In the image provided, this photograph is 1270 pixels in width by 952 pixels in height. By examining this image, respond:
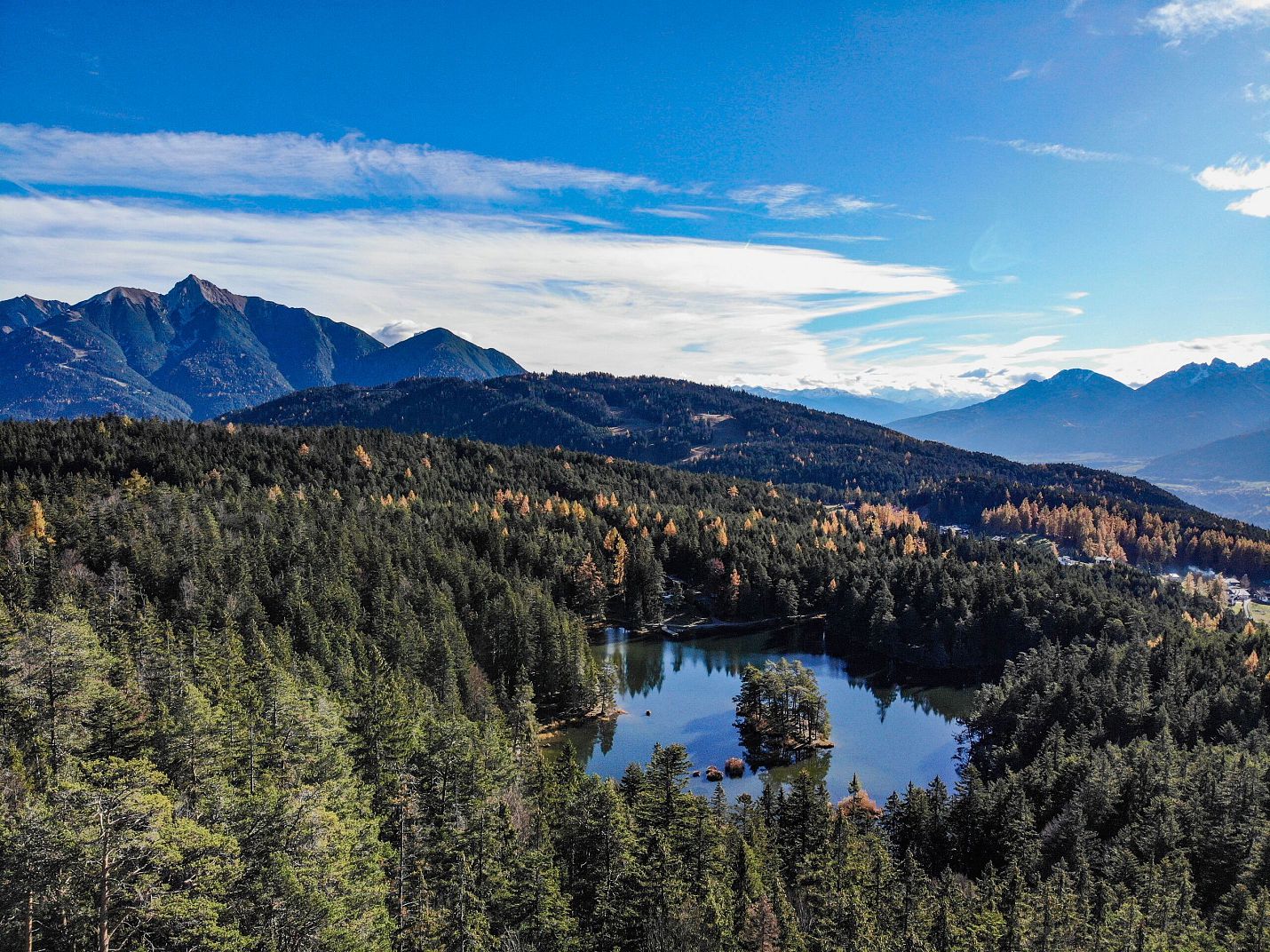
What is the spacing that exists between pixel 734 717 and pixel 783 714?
1232 centimetres

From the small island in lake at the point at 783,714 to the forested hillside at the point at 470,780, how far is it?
64.7ft

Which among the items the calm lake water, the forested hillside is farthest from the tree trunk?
the calm lake water

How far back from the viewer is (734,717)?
10400cm

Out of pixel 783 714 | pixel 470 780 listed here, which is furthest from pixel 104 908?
pixel 783 714

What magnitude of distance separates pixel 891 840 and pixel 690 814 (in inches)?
1092

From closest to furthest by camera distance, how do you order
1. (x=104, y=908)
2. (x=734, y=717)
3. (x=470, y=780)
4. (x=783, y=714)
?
(x=104, y=908), (x=470, y=780), (x=783, y=714), (x=734, y=717)

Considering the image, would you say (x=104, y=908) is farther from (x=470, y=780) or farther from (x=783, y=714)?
(x=783, y=714)

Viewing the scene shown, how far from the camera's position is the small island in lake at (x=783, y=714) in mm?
92312

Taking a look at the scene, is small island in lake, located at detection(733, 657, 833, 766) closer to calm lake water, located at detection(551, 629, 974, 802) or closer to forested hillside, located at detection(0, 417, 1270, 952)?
calm lake water, located at detection(551, 629, 974, 802)

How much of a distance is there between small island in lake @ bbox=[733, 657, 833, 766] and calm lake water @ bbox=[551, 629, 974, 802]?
2224mm

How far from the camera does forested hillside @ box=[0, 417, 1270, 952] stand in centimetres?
2903

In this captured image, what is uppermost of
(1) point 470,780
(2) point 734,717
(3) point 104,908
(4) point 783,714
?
(3) point 104,908

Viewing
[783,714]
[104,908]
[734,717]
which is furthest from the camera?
[734,717]

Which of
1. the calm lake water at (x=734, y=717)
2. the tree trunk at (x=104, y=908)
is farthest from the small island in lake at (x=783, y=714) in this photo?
the tree trunk at (x=104, y=908)
